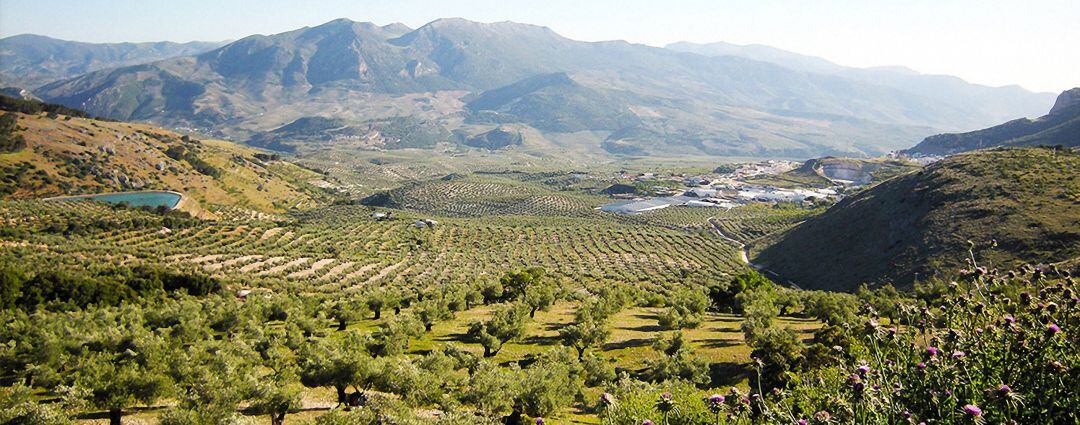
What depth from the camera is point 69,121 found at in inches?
5305

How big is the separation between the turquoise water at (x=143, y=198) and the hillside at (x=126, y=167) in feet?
12.1

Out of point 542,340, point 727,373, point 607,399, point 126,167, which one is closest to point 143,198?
point 126,167

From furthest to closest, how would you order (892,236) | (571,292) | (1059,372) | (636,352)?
(892,236)
(571,292)
(636,352)
(1059,372)

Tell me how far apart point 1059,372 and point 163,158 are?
16637 cm

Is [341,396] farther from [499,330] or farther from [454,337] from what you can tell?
[454,337]

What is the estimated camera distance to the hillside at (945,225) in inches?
2416

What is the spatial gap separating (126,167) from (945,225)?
16166 centimetres

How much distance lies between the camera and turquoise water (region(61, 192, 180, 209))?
344 feet

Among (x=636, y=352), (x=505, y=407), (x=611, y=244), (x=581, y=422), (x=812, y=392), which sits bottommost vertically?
(x=611, y=244)

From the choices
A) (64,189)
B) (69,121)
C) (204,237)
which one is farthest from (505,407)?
(69,121)

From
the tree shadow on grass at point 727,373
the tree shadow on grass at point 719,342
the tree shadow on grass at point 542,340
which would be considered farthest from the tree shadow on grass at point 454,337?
the tree shadow on grass at point 727,373

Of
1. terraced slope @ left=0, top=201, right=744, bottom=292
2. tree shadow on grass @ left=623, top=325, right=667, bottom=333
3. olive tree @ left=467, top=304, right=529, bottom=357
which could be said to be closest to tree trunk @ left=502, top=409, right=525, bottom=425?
olive tree @ left=467, top=304, right=529, bottom=357

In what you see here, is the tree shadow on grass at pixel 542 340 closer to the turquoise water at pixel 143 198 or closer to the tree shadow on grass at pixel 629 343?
the tree shadow on grass at pixel 629 343

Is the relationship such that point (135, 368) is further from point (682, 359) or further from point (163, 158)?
point (163, 158)
